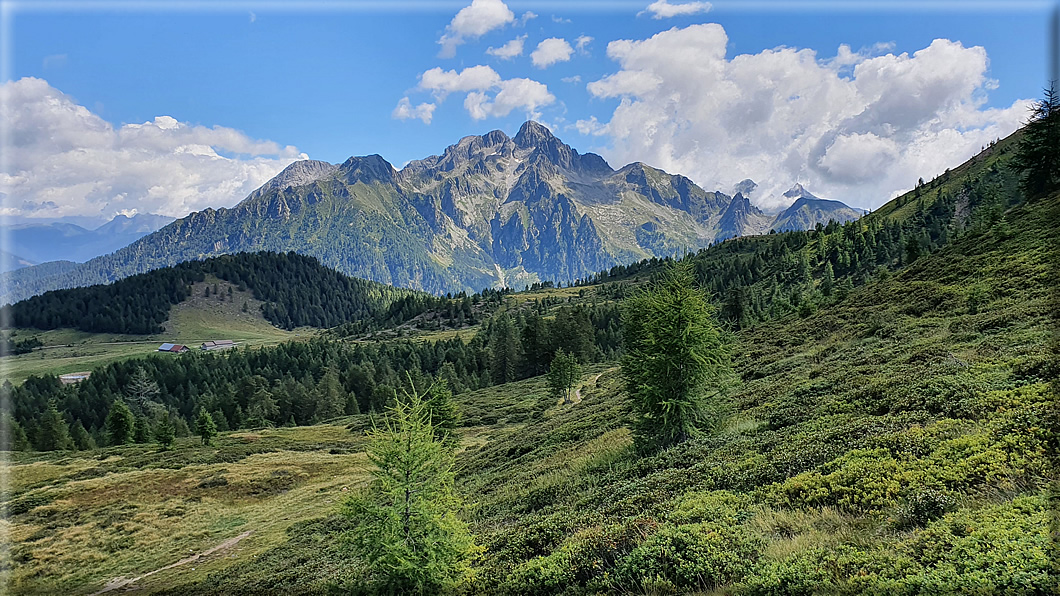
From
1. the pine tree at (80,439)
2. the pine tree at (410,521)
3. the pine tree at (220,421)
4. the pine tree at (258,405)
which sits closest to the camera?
the pine tree at (410,521)

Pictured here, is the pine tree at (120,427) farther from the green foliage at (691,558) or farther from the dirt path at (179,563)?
the green foliage at (691,558)

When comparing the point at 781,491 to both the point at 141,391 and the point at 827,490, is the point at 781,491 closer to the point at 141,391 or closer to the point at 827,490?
the point at 827,490

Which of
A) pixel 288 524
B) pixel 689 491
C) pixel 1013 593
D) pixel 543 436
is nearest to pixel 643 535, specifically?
pixel 689 491

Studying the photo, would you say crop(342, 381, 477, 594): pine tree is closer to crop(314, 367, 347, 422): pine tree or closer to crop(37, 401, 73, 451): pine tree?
crop(37, 401, 73, 451): pine tree

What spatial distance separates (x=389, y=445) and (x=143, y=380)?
158 meters

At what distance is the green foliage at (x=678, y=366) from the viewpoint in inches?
789

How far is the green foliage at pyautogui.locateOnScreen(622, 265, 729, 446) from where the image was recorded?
65.8 ft

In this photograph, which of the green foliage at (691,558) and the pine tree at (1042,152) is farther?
the pine tree at (1042,152)

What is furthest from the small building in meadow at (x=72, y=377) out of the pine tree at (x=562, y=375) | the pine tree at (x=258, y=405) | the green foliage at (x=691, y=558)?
the green foliage at (x=691, y=558)

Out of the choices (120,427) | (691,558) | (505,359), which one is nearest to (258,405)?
(120,427)

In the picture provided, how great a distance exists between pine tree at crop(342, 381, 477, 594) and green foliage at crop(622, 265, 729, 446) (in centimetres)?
1092

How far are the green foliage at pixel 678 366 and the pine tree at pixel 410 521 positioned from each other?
1092 cm

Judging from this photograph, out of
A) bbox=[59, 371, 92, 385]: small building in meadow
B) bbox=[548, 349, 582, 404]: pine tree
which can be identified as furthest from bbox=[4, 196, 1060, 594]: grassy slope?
bbox=[59, 371, 92, 385]: small building in meadow

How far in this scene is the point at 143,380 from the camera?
12794cm
